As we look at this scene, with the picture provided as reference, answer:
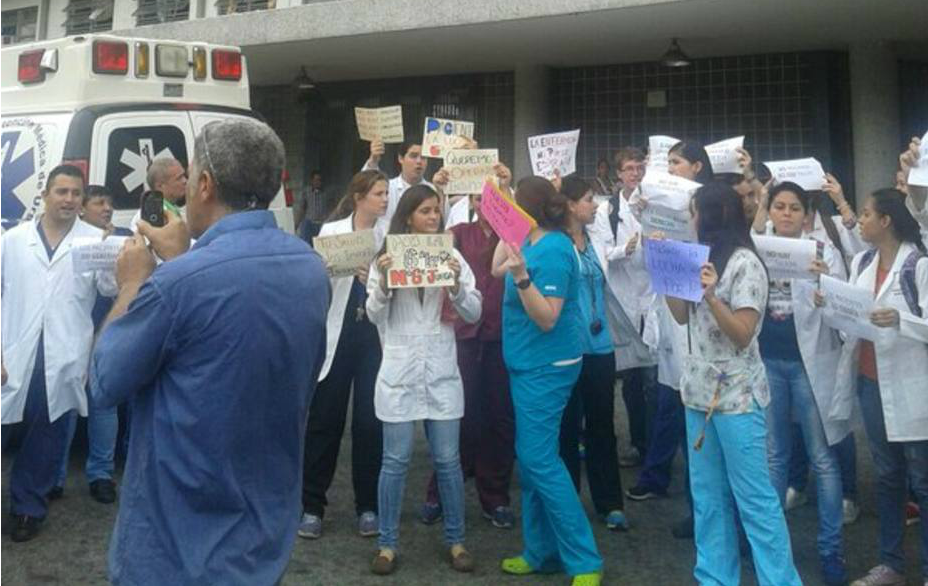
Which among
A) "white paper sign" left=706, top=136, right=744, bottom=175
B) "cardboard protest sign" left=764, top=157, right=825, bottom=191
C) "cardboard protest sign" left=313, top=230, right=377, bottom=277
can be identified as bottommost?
"cardboard protest sign" left=313, top=230, right=377, bottom=277

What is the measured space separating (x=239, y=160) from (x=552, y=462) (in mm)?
2644

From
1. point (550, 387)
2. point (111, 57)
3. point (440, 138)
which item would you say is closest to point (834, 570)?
point (550, 387)

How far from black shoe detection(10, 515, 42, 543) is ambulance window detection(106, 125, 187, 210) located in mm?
1997

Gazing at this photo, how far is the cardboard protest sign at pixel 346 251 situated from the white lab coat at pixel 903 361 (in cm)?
251

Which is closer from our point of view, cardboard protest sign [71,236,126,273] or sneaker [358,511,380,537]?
cardboard protest sign [71,236,126,273]

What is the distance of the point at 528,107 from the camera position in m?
13.2

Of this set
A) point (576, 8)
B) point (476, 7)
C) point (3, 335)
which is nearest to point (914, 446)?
point (3, 335)

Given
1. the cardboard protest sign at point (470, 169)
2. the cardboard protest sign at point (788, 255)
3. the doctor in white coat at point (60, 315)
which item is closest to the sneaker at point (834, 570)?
the cardboard protest sign at point (788, 255)

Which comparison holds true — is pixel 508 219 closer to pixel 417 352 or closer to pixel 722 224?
pixel 417 352

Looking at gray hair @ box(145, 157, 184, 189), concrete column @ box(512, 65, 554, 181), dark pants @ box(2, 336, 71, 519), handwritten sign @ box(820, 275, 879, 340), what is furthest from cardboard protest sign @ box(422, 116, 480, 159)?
concrete column @ box(512, 65, 554, 181)

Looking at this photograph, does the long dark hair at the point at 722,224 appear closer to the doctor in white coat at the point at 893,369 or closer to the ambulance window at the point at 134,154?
the doctor in white coat at the point at 893,369

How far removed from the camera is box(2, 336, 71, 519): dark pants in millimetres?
1516

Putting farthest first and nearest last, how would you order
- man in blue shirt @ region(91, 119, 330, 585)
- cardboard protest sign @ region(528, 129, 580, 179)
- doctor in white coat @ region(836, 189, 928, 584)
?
cardboard protest sign @ region(528, 129, 580, 179) < doctor in white coat @ region(836, 189, 928, 584) < man in blue shirt @ region(91, 119, 330, 585)

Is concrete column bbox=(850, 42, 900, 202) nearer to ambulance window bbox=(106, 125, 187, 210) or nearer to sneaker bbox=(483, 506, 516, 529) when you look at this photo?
sneaker bbox=(483, 506, 516, 529)
